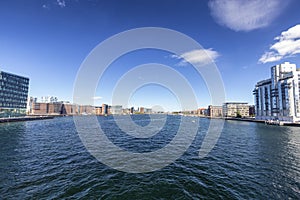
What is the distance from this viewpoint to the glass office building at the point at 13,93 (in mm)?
89312

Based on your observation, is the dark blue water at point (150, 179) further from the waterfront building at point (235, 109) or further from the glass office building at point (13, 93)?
the waterfront building at point (235, 109)


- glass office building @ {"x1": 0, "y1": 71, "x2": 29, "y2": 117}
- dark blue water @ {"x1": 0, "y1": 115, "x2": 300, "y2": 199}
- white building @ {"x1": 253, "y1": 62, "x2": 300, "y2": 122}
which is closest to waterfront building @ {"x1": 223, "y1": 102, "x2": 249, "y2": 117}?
white building @ {"x1": 253, "y1": 62, "x2": 300, "y2": 122}

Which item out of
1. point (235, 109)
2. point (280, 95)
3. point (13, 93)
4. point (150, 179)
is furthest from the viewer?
point (235, 109)

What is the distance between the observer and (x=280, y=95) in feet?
270

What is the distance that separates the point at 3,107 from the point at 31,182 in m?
115

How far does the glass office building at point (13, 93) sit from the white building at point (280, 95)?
6067 inches

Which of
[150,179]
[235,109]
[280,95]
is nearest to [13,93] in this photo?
[150,179]

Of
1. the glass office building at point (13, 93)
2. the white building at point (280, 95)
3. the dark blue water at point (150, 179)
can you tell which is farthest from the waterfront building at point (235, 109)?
the glass office building at point (13, 93)

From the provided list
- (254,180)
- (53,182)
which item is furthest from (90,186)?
(254,180)

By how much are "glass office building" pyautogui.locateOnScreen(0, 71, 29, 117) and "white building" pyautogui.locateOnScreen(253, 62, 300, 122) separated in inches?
6067

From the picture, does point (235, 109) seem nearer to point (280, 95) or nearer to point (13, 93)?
point (280, 95)

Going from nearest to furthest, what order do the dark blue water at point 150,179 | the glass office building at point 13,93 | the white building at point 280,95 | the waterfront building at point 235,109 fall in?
the dark blue water at point 150,179 → the white building at point 280,95 → the glass office building at point 13,93 → the waterfront building at point 235,109

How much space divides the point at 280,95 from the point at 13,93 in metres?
171

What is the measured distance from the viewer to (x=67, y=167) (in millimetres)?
13938
